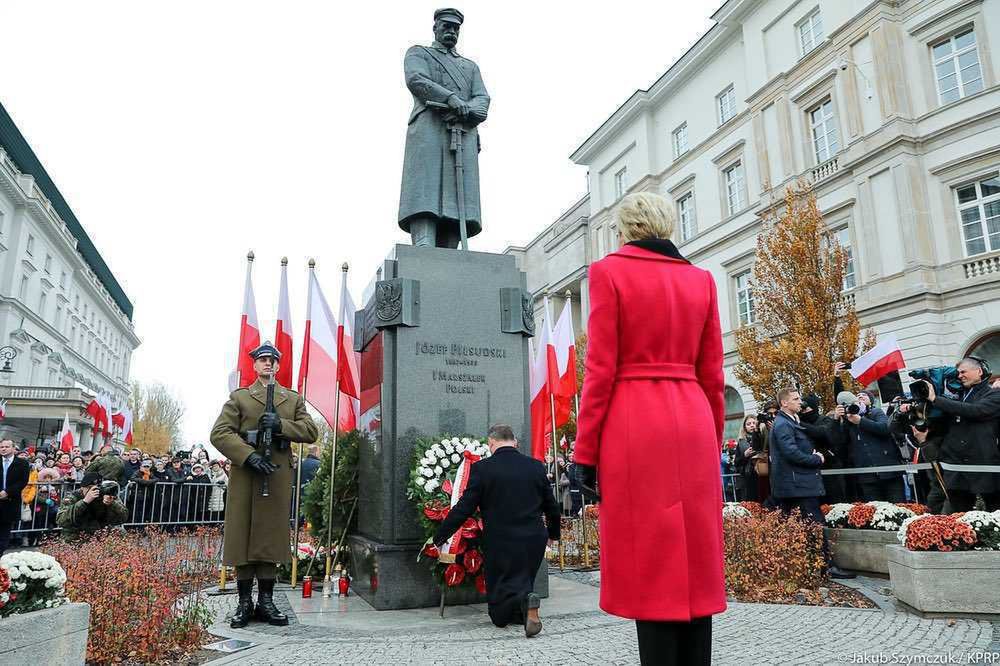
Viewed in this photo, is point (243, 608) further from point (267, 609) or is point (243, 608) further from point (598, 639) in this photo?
point (598, 639)

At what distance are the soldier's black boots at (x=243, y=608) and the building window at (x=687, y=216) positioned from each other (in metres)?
31.8

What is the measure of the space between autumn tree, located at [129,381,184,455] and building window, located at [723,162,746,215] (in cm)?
6688

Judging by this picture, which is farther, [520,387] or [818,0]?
[818,0]

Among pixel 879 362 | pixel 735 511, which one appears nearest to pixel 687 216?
pixel 879 362

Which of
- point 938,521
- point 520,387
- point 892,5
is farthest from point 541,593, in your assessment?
point 892,5

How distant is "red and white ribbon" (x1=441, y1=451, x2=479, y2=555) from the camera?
6258mm

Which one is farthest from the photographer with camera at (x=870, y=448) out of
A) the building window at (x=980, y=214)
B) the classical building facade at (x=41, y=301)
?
the classical building facade at (x=41, y=301)

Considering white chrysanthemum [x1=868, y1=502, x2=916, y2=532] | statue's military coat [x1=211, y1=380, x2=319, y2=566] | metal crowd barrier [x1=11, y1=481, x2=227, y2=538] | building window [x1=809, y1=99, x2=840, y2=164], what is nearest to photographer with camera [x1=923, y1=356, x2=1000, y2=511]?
white chrysanthemum [x1=868, y1=502, x2=916, y2=532]

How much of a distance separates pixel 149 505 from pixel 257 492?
10.8 metres

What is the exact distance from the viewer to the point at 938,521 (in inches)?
241

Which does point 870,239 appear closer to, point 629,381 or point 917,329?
point 917,329

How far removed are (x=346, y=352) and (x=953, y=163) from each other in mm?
21502

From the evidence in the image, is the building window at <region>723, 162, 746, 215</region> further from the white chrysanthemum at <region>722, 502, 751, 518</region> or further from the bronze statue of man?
the bronze statue of man

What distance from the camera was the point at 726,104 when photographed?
3344cm
